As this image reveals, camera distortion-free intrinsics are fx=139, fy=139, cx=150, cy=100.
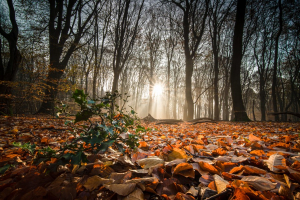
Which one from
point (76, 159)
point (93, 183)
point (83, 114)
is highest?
point (83, 114)

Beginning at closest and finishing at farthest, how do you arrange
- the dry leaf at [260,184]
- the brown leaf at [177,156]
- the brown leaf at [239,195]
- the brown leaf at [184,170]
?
the brown leaf at [239,195]
the dry leaf at [260,184]
the brown leaf at [184,170]
the brown leaf at [177,156]

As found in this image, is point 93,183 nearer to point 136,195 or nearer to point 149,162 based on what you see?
point 136,195

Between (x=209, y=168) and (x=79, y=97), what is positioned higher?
(x=79, y=97)

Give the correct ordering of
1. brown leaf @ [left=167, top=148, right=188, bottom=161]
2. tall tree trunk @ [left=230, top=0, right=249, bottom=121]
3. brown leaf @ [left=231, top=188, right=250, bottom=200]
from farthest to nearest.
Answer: tall tree trunk @ [left=230, top=0, right=249, bottom=121] → brown leaf @ [left=167, top=148, right=188, bottom=161] → brown leaf @ [left=231, top=188, right=250, bottom=200]

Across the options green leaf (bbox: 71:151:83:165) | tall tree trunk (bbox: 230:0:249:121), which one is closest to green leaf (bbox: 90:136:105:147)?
green leaf (bbox: 71:151:83:165)

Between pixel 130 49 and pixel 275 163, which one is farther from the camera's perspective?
pixel 130 49

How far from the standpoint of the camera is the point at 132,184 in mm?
676

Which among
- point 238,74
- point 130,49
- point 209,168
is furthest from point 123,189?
point 130,49

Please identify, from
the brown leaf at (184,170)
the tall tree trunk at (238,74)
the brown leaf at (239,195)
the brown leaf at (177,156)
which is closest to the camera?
the brown leaf at (239,195)

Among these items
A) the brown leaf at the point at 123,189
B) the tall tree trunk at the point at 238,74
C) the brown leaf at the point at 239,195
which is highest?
the tall tree trunk at the point at 238,74

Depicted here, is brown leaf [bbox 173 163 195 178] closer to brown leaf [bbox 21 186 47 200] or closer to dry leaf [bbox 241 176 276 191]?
dry leaf [bbox 241 176 276 191]

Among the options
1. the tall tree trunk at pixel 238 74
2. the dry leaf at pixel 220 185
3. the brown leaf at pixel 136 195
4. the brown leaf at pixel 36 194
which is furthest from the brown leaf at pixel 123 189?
the tall tree trunk at pixel 238 74

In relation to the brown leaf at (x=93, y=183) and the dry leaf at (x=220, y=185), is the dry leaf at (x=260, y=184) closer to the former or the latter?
the dry leaf at (x=220, y=185)

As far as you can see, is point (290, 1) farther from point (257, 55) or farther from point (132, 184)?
point (132, 184)
